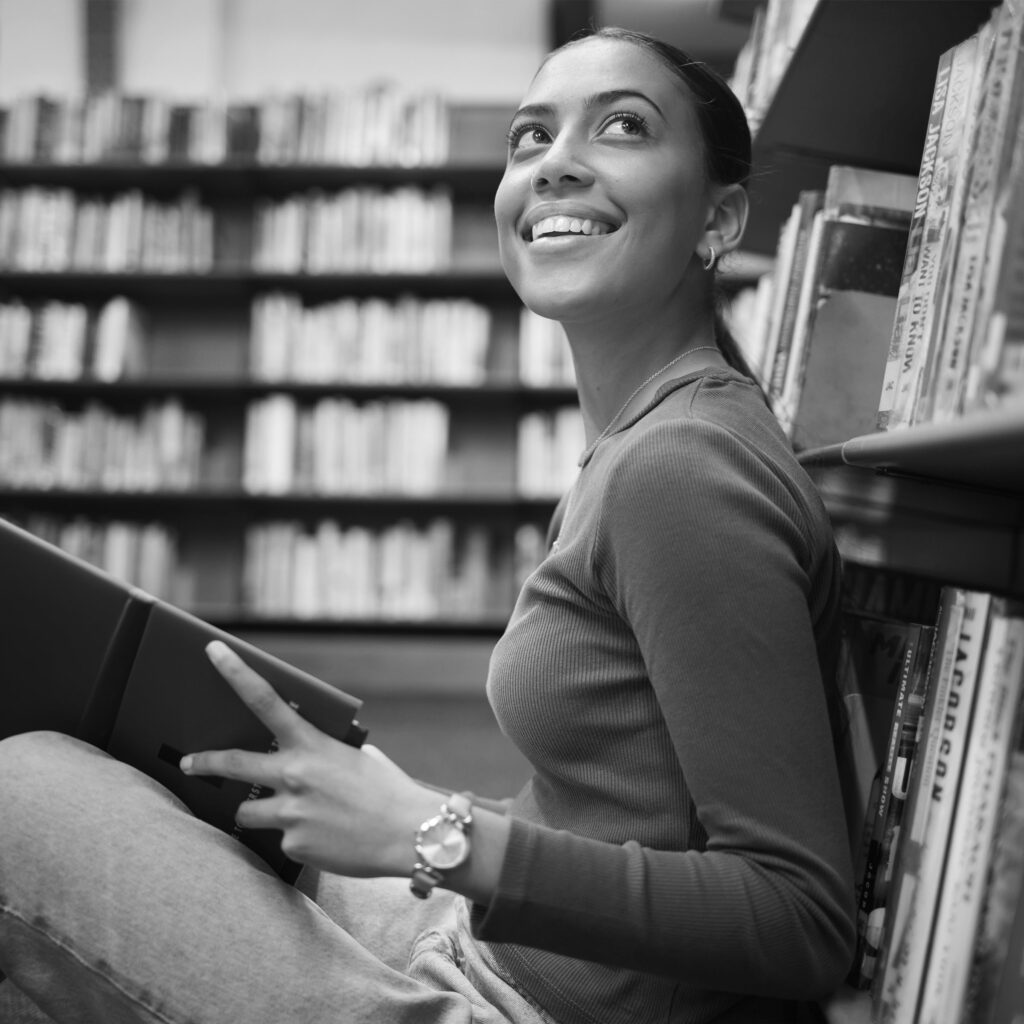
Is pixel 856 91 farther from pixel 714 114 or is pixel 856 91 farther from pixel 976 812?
pixel 976 812

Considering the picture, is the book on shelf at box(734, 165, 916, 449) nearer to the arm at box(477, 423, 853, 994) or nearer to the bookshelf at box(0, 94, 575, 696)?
the arm at box(477, 423, 853, 994)

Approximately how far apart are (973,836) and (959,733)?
7 cm

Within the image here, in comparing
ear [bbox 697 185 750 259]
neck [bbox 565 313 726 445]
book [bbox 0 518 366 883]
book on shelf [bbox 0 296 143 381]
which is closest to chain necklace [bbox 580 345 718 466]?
neck [bbox 565 313 726 445]

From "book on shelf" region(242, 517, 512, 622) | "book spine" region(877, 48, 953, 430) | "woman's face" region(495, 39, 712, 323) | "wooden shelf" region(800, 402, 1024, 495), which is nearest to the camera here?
"wooden shelf" region(800, 402, 1024, 495)

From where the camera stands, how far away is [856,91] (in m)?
1.27

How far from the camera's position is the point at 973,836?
683 mm

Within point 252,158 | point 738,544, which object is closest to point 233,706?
point 738,544

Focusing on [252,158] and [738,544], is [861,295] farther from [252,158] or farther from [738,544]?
[252,158]

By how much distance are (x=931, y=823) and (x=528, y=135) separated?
2.70 ft

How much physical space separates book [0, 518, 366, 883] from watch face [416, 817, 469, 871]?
100mm

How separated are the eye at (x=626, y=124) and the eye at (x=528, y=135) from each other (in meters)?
0.10

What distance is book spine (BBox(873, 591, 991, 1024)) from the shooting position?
71 cm

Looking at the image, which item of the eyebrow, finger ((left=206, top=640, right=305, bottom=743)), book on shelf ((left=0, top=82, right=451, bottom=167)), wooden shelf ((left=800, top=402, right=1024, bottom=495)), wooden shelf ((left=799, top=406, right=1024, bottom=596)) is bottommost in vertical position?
finger ((left=206, top=640, right=305, bottom=743))

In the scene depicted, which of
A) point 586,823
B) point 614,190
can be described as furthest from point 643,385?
point 586,823
